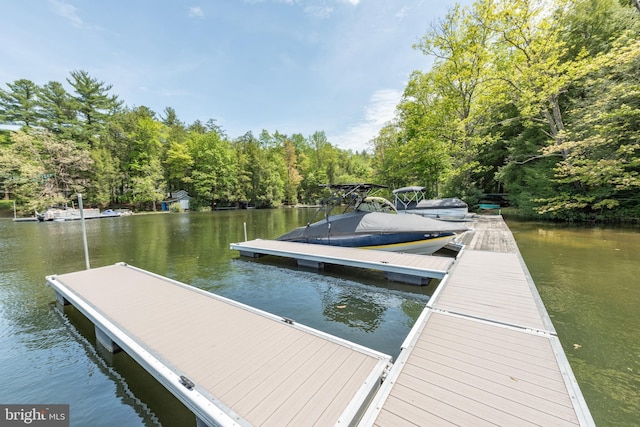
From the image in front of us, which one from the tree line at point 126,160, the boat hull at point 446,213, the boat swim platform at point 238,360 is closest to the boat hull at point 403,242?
the boat swim platform at point 238,360

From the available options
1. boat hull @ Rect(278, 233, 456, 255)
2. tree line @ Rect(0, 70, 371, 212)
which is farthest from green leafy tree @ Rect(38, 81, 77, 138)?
boat hull @ Rect(278, 233, 456, 255)

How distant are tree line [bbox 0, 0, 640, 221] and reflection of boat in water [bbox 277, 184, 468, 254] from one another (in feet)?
35.2

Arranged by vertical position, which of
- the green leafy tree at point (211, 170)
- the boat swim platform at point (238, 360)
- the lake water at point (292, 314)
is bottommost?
the lake water at point (292, 314)

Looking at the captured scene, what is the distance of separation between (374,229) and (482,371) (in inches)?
230

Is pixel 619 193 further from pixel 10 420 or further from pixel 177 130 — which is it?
pixel 177 130

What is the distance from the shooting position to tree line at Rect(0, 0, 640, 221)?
1245 cm

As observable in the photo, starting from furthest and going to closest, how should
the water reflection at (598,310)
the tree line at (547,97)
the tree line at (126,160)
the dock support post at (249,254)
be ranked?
the tree line at (126,160)
the tree line at (547,97)
the dock support post at (249,254)
the water reflection at (598,310)

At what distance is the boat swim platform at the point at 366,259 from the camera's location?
631 cm

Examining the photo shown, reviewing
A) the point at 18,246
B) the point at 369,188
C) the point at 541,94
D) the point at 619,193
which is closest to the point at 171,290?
the point at 369,188

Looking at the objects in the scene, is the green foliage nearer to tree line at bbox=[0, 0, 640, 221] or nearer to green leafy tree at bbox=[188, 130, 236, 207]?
tree line at bbox=[0, 0, 640, 221]

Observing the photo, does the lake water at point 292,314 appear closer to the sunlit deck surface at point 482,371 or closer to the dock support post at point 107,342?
the dock support post at point 107,342

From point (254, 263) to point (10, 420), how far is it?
6662 millimetres

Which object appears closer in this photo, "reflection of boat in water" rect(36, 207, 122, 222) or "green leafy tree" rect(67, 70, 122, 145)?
"reflection of boat in water" rect(36, 207, 122, 222)

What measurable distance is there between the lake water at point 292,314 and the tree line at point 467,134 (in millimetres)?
4701
